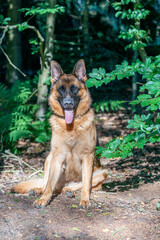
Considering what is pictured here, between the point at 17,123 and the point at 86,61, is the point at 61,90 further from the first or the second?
the point at 86,61

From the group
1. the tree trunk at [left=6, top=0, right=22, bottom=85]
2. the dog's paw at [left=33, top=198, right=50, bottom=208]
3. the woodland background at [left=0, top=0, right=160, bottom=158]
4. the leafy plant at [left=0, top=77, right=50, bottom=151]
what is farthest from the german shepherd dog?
the tree trunk at [left=6, top=0, right=22, bottom=85]

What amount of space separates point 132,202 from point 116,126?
5.07 metres

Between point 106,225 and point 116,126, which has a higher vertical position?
point 116,126

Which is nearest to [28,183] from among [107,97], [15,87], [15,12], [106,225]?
[106,225]

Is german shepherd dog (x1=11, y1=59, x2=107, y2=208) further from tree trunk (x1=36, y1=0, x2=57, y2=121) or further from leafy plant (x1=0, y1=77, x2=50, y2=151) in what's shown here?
tree trunk (x1=36, y1=0, x2=57, y2=121)

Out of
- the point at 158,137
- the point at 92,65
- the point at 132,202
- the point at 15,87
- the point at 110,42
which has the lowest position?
the point at 132,202

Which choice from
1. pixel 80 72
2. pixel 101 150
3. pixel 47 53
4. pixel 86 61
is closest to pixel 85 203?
pixel 101 150

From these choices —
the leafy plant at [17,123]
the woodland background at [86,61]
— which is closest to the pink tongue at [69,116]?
the woodland background at [86,61]

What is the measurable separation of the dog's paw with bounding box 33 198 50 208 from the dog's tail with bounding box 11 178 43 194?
1.75 ft

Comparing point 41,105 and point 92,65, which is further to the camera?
point 92,65

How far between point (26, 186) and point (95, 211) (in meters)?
1.20

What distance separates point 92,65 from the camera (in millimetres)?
9289

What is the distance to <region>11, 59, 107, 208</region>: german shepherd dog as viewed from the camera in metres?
4.29

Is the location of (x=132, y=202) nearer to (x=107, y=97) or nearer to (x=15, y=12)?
(x=107, y=97)
